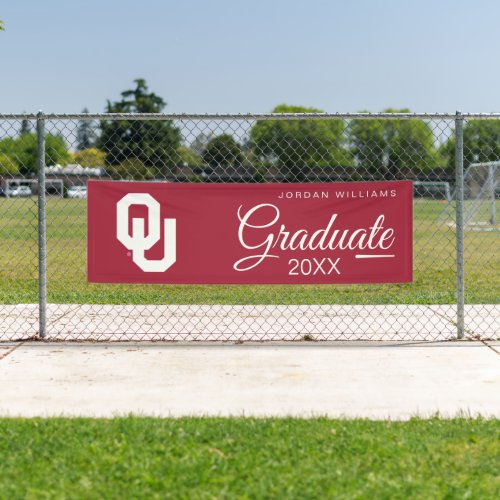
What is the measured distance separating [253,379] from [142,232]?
1.91 m

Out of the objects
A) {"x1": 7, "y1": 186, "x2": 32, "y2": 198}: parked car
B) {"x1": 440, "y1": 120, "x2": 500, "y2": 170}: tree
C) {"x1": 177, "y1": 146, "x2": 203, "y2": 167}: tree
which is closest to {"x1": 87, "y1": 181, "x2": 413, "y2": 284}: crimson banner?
{"x1": 177, "y1": 146, "x2": 203, "y2": 167}: tree

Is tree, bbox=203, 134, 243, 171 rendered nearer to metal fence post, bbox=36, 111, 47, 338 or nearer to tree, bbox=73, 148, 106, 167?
metal fence post, bbox=36, 111, 47, 338

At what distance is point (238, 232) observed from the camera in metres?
7.13

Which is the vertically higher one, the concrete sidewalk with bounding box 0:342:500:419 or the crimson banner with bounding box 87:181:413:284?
the crimson banner with bounding box 87:181:413:284

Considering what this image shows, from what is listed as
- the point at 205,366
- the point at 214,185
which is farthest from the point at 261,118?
the point at 205,366

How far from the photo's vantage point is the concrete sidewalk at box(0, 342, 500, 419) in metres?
A: 5.07

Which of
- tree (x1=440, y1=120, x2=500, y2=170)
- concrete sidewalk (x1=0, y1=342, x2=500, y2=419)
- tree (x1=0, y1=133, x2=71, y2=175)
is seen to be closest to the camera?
concrete sidewalk (x1=0, y1=342, x2=500, y2=419)

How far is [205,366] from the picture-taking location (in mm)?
6219

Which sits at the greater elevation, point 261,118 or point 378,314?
point 261,118

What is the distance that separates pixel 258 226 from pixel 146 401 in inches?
91.5

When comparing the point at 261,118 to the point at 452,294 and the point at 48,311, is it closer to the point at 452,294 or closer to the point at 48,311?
the point at 48,311

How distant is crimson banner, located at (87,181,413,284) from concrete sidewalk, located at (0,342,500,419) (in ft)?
2.04

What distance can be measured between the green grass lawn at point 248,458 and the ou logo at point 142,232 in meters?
2.55

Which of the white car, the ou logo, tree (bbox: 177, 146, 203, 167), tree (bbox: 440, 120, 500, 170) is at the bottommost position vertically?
the white car
